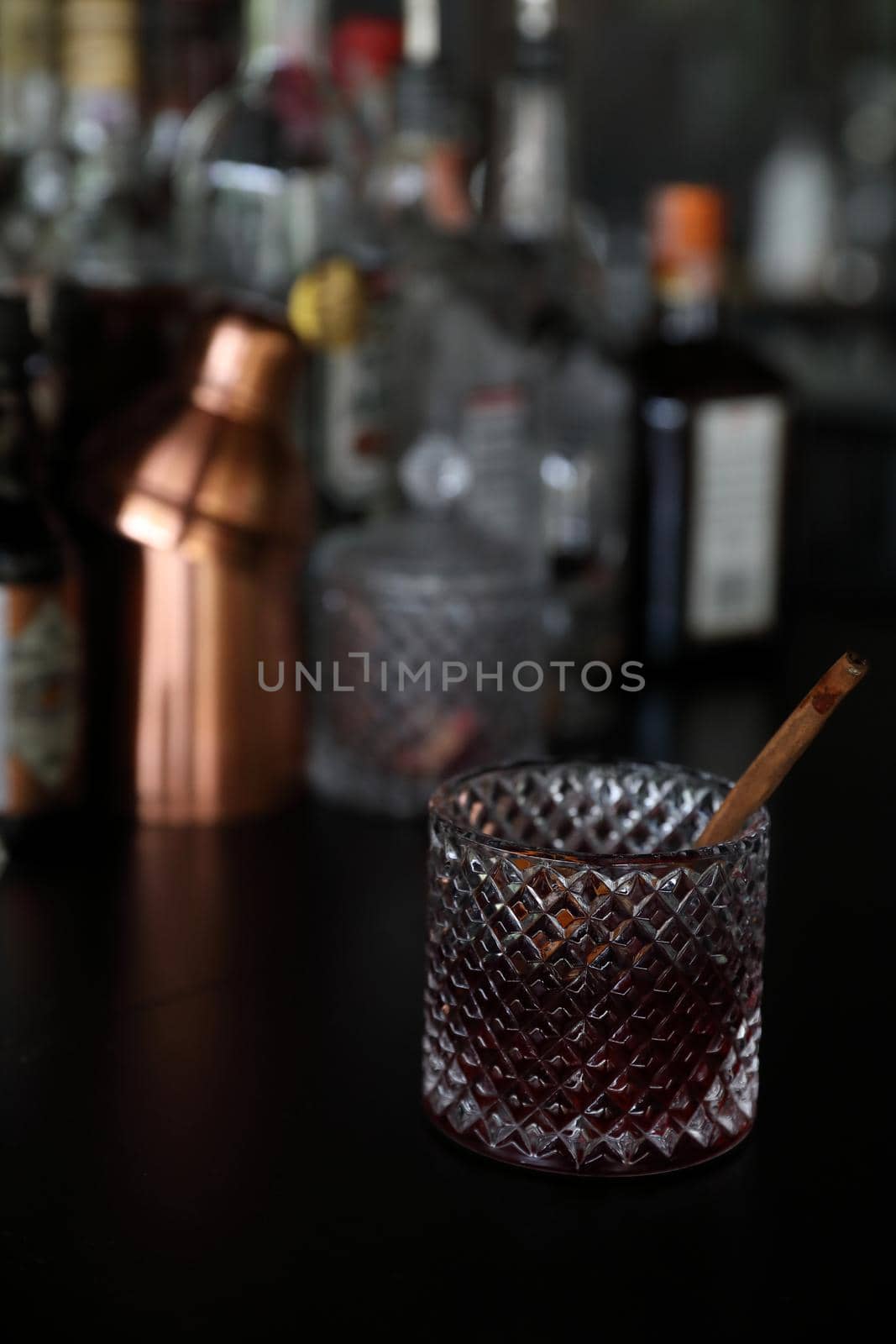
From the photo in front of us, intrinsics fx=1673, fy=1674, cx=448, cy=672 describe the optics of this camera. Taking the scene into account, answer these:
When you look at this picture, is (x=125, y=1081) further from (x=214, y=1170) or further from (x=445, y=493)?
(x=445, y=493)

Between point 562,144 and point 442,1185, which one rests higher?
point 562,144

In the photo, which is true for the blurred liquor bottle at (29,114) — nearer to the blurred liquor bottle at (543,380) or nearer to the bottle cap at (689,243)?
the blurred liquor bottle at (543,380)

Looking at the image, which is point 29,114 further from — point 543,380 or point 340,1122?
point 340,1122

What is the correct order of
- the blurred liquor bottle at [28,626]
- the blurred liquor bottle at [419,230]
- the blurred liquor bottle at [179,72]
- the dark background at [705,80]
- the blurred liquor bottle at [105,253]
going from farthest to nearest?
the dark background at [705,80], the blurred liquor bottle at [179,72], the blurred liquor bottle at [419,230], the blurred liquor bottle at [105,253], the blurred liquor bottle at [28,626]

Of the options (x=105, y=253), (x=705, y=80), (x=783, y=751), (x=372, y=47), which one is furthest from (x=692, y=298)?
(x=705, y=80)

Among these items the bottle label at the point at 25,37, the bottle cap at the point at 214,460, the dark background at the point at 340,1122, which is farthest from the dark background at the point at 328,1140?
the bottle label at the point at 25,37

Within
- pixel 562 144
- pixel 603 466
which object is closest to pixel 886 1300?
pixel 603 466
